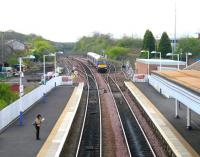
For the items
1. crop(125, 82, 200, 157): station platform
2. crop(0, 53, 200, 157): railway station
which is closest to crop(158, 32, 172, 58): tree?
crop(125, 82, 200, 157): station platform

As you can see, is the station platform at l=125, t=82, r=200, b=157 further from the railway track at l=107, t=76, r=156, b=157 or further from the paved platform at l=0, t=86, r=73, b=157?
the paved platform at l=0, t=86, r=73, b=157

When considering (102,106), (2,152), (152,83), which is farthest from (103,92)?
(2,152)

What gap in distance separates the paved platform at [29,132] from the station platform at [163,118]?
6.16m

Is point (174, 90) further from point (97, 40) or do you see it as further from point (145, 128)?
point (97, 40)

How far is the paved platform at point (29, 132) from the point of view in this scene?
2025 centimetres

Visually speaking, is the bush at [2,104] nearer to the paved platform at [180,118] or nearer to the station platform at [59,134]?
the station platform at [59,134]

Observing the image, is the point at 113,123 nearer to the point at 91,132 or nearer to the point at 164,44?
the point at 91,132

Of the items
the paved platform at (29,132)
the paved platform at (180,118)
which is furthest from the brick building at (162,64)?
the paved platform at (29,132)

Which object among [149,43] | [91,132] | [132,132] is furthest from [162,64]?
[149,43]

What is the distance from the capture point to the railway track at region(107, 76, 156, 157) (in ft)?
72.1

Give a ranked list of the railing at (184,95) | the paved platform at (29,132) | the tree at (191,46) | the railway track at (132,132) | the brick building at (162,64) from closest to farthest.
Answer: the railing at (184,95) → the paved platform at (29,132) → the railway track at (132,132) → the brick building at (162,64) → the tree at (191,46)

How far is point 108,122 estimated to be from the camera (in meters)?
31.5

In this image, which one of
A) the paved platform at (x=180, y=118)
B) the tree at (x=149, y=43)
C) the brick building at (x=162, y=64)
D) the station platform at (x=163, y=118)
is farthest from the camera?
the tree at (x=149, y=43)

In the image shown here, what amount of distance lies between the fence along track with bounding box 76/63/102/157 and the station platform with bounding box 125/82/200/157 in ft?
11.2
